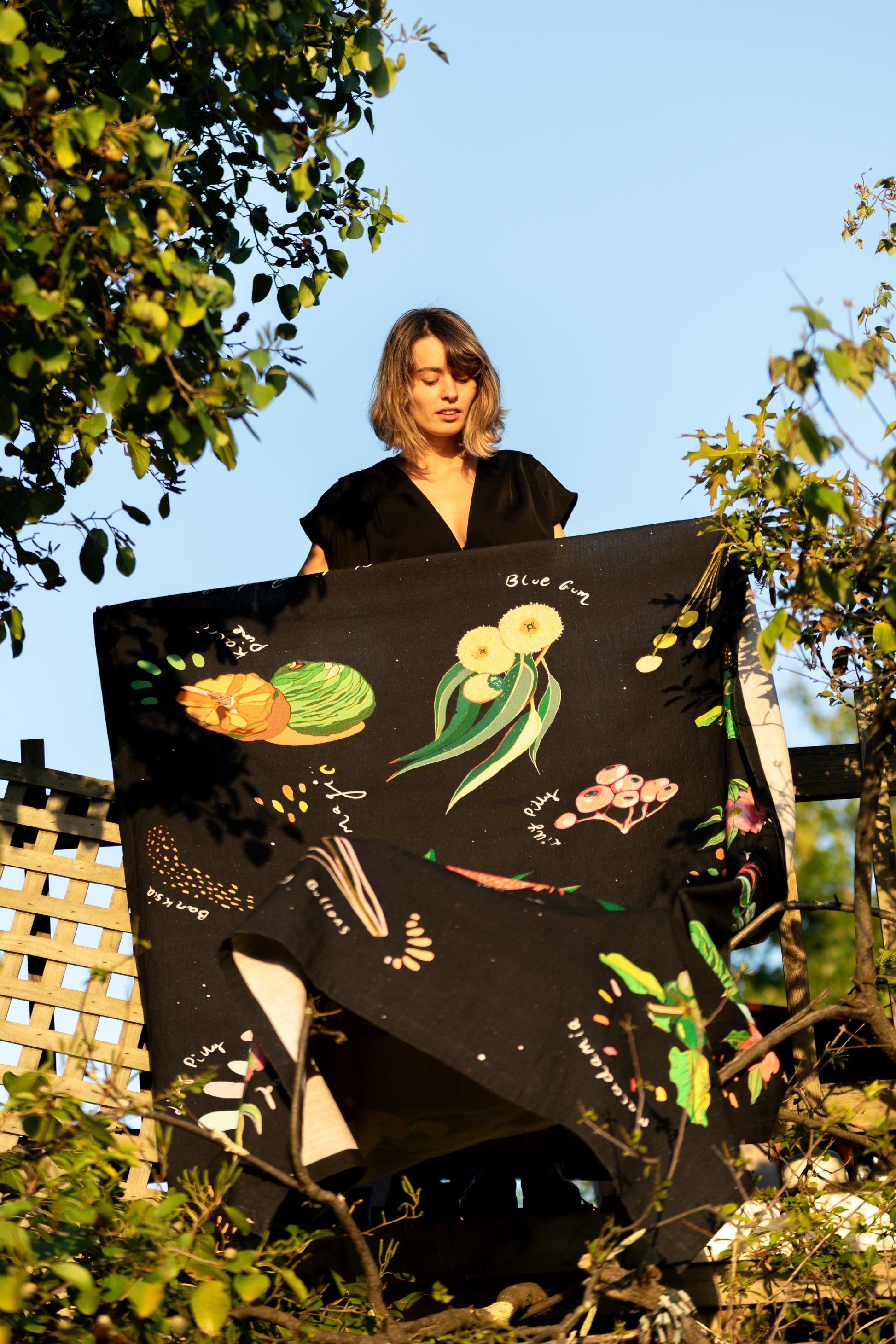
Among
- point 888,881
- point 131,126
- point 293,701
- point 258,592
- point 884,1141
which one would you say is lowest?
point 884,1141

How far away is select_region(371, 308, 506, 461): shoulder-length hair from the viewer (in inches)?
128

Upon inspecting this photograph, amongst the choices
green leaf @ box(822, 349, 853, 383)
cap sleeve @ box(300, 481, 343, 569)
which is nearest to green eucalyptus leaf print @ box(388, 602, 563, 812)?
Result: cap sleeve @ box(300, 481, 343, 569)

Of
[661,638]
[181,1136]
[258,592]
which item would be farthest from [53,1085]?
[661,638]

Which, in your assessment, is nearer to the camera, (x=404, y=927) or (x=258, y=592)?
(x=404, y=927)

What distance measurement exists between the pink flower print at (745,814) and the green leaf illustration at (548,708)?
1.45ft

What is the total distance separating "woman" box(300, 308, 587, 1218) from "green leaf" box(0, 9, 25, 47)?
5.33 ft

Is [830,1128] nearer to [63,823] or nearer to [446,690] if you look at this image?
[446,690]

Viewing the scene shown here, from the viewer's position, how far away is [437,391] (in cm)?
327

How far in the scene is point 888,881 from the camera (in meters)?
3.13

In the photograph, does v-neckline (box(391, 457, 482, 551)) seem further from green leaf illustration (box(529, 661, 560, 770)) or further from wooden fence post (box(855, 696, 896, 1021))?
wooden fence post (box(855, 696, 896, 1021))

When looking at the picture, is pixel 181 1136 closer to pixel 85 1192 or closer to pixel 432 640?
pixel 85 1192

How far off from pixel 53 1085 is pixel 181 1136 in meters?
0.48

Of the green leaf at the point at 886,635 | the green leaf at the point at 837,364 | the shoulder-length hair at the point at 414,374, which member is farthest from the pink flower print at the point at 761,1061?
the shoulder-length hair at the point at 414,374

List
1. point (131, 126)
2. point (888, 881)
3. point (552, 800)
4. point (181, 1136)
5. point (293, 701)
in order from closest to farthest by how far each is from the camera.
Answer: point (131, 126)
point (181, 1136)
point (552, 800)
point (293, 701)
point (888, 881)
